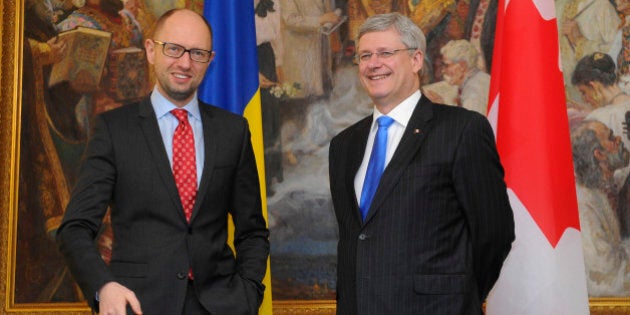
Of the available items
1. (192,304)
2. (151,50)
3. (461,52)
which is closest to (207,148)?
(151,50)

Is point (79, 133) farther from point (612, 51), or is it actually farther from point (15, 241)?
point (612, 51)

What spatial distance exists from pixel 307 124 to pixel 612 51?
2.17 metres

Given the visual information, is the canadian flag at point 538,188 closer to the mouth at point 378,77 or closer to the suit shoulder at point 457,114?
the suit shoulder at point 457,114

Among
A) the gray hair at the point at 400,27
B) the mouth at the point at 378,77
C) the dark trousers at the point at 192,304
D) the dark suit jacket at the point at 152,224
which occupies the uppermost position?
the gray hair at the point at 400,27

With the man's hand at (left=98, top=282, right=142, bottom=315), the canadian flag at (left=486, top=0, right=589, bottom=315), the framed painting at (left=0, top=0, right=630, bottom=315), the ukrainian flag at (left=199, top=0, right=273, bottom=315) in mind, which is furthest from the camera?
the framed painting at (left=0, top=0, right=630, bottom=315)

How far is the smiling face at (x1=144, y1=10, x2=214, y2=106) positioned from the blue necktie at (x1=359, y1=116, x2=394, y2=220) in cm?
71

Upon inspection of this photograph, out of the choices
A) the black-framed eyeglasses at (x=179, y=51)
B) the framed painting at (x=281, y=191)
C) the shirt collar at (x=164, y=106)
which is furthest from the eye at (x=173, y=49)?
the framed painting at (x=281, y=191)

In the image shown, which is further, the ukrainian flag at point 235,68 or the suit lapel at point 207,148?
the ukrainian flag at point 235,68

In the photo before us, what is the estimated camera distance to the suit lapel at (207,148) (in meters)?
2.66

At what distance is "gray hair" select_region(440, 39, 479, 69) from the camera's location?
5254 millimetres

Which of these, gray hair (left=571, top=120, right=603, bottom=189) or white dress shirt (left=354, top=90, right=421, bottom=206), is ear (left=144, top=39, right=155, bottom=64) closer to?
white dress shirt (left=354, top=90, right=421, bottom=206)

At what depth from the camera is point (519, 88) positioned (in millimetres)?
3729

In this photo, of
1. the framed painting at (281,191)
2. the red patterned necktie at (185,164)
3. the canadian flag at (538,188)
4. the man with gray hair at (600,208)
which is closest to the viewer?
the red patterned necktie at (185,164)

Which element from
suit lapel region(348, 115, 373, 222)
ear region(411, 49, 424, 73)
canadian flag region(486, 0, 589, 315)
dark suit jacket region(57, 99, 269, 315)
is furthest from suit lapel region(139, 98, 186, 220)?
canadian flag region(486, 0, 589, 315)
